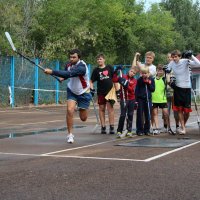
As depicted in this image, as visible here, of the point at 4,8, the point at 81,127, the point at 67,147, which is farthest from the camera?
the point at 4,8

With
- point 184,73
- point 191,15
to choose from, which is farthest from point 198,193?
point 191,15

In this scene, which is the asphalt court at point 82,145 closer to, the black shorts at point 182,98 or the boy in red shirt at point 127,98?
the boy in red shirt at point 127,98

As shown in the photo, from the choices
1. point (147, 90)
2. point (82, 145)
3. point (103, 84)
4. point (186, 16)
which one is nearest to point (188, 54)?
point (147, 90)

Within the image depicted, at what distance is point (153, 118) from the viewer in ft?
43.3

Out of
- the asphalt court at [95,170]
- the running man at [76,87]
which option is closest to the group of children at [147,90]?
the running man at [76,87]

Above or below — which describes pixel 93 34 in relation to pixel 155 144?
above

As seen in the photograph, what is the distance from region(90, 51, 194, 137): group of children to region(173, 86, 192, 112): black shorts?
0.33m

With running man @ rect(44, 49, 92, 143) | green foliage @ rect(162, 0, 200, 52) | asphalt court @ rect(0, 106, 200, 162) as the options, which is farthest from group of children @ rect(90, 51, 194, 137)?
green foliage @ rect(162, 0, 200, 52)

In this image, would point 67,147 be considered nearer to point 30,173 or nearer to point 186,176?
point 30,173

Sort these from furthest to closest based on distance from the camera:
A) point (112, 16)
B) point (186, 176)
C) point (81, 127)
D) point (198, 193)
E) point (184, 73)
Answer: point (112, 16)
point (81, 127)
point (184, 73)
point (186, 176)
point (198, 193)

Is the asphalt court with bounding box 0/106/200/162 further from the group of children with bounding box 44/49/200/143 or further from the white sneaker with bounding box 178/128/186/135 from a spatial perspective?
the group of children with bounding box 44/49/200/143

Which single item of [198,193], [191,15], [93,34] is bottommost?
[198,193]

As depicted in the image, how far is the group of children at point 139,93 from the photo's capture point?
12461 mm

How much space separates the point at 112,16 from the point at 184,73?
91.6ft
